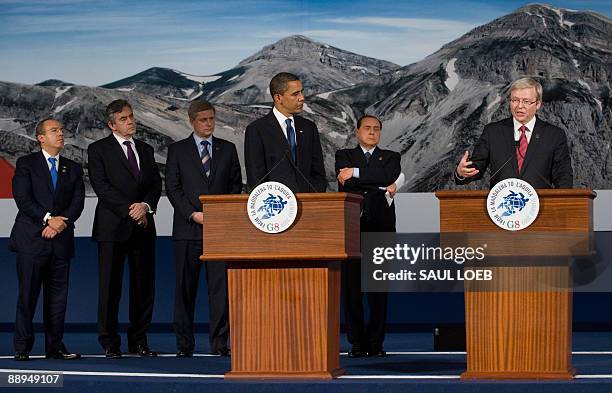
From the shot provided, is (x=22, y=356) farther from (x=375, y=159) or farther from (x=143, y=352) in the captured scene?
(x=375, y=159)

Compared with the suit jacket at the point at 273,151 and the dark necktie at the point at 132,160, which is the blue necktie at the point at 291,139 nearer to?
the suit jacket at the point at 273,151

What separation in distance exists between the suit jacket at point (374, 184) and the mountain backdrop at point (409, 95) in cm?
201

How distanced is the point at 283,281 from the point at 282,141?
103cm

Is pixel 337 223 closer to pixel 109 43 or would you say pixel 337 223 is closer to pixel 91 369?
pixel 91 369

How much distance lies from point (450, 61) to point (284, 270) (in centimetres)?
459

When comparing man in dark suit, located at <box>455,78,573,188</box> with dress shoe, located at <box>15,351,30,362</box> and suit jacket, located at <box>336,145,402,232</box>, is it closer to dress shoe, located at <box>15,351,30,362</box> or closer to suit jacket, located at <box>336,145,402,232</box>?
suit jacket, located at <box>336,145,402,232</box>

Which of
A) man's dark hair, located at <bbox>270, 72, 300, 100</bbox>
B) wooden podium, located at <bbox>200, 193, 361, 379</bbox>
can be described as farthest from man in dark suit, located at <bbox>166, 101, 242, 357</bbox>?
wooden podium, located at <bbox>200, 193, 361, 379</bbox>

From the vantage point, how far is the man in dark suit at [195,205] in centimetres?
728

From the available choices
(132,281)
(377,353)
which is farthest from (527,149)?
(132,281)

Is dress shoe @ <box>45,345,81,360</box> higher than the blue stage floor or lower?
higher

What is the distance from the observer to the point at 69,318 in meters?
9.83

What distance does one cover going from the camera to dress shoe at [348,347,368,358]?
23.7 feet

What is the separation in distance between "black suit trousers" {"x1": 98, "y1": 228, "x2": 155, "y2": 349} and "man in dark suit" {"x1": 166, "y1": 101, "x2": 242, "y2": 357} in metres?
0.20

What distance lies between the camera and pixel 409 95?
31.9ft
